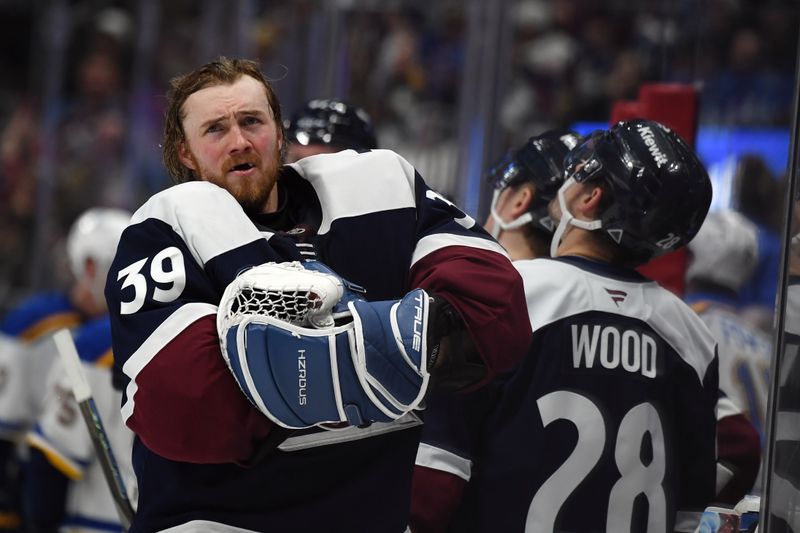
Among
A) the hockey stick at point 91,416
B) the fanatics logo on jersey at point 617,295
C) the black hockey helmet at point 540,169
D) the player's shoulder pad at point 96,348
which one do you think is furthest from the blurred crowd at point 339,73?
the hockey stick at point 91,416

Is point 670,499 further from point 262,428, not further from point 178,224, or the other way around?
point 178,224

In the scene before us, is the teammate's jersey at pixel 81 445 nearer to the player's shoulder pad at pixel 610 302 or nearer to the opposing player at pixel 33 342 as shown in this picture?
the opposing player at pixel 33 342

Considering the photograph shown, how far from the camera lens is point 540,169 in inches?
101

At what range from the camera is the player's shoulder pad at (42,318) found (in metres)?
4.52

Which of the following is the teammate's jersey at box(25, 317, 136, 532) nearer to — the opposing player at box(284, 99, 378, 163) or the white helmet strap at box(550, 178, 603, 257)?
the opposing player at box(284, 99, 378, 163)

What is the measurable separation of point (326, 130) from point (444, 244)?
1.59 meters

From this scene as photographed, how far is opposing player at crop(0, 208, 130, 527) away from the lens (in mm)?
4289

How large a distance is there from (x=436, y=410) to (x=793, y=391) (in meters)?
0.67

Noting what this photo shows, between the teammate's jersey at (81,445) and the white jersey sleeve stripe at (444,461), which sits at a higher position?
the white jersey sleeve stripe at (444,461)

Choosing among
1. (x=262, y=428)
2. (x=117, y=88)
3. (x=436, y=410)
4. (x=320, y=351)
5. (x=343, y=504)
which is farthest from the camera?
(x=117, y=88)

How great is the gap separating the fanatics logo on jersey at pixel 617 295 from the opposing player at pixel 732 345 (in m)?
0.59

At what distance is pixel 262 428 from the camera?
1.63 meters

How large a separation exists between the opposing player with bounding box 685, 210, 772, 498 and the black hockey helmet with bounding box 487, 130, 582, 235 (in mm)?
616

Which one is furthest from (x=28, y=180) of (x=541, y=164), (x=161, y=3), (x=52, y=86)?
(x=541, y=164)
